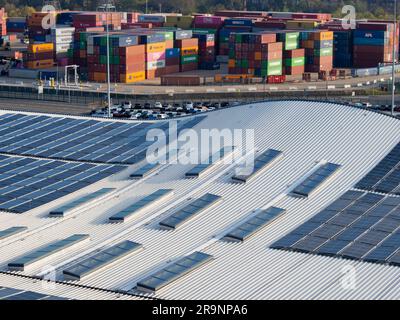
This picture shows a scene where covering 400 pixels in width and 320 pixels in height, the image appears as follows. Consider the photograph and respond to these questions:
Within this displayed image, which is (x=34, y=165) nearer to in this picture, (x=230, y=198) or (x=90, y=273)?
(x=230, y=198)

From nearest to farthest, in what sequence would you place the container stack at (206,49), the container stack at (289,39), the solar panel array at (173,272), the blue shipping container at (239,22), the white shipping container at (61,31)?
the solar panel array at (173,272)
the container stack at (289,39)
the white shipping container at (61,31)
the container stack at (206,49)
the blue shipping container at (239,22)

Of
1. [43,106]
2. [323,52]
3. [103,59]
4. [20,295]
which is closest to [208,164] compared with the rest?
[20,295]

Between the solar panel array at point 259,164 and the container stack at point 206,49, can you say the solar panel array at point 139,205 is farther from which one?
the container stack at point 206,49

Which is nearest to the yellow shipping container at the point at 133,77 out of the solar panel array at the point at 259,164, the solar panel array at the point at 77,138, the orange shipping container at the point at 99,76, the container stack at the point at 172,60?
the orange shipping container at the point at 99,76

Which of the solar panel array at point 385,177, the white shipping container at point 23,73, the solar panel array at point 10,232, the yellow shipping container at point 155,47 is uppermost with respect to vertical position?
the yellow shipping container at point 155,47

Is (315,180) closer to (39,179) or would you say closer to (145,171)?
(145,171)

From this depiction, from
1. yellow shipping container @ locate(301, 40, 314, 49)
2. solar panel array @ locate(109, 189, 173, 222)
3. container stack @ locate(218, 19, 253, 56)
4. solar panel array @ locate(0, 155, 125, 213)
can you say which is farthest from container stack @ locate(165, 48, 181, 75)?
solar panel array @ locate(109, 189, 173, 222)

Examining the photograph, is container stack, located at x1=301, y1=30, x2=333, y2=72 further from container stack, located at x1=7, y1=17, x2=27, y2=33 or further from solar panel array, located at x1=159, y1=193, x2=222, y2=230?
solar panel array, located at x1=159, y1=193, x2=222, y2=230
